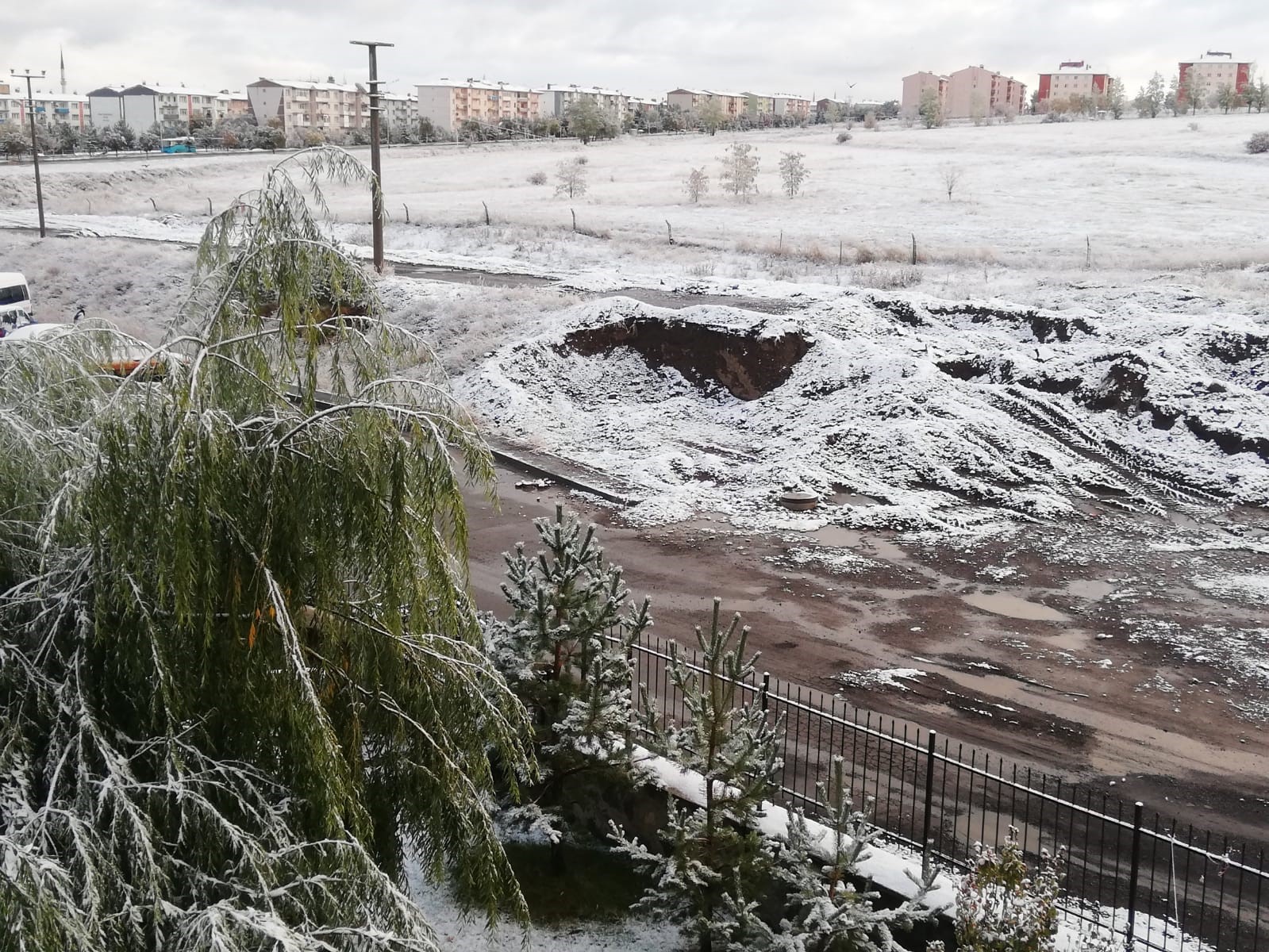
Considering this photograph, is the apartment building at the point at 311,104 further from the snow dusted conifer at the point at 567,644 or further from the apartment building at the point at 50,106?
the snow dusted conifer at the point at 567,644

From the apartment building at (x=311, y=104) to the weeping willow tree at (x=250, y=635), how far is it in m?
125

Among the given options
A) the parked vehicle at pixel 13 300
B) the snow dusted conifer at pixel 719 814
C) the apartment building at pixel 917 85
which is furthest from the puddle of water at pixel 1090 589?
the apartment building at pixel 917 85

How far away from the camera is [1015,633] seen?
49.5 ft

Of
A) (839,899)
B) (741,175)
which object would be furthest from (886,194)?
(839,899)

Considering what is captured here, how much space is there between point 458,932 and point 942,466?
15385mm

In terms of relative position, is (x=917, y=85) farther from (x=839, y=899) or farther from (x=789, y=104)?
(x=839, y=899)

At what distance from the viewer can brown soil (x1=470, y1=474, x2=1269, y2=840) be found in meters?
11.7

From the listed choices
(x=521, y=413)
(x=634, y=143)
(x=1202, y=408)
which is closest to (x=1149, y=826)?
(x=1202, y=408)

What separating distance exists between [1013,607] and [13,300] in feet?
92.3

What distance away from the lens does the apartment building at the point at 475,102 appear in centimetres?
13838

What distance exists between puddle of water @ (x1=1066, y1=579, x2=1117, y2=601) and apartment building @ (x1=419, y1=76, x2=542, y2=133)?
4662 inches

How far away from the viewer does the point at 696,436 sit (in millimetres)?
25062

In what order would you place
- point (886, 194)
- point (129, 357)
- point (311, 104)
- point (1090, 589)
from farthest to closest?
point (311, 104) → point (886, 194) → point (1090, 589) → point (129, 357)

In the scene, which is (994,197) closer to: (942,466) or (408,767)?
(942,466)
